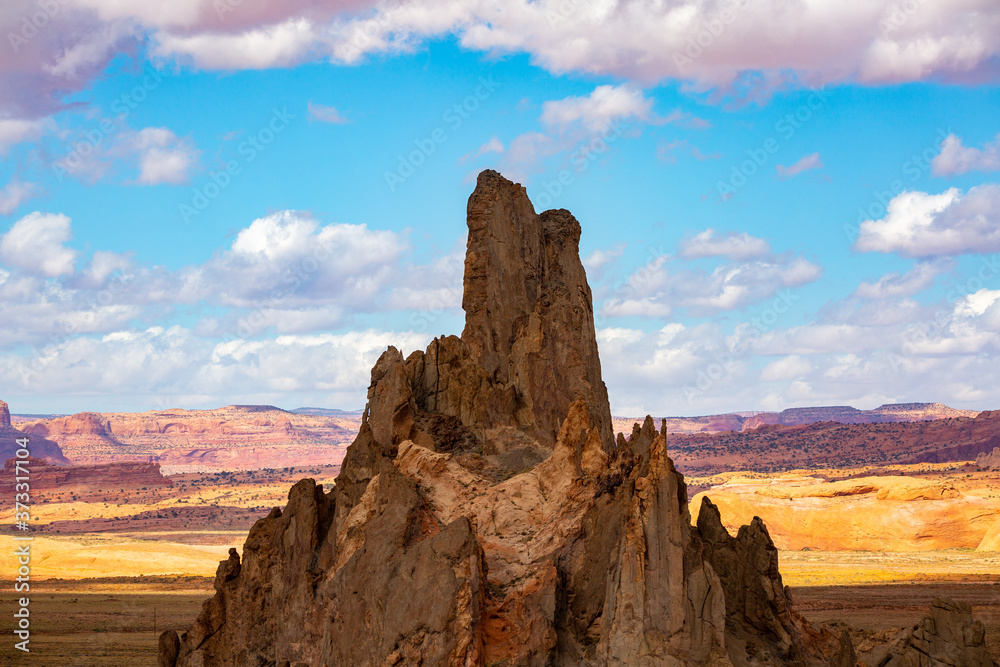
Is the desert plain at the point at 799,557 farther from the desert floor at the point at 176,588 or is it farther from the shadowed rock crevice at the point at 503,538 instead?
the shadowed rock crevice at the point at 503,538

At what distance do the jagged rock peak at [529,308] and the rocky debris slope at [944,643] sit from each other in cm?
1129

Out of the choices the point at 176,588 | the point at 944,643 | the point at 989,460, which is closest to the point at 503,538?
the point at 944,643

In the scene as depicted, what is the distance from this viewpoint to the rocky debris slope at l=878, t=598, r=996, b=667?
27.3m

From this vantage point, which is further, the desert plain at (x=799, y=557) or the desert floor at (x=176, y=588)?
the desert plain at (x=799, y=557)

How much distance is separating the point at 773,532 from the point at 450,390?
96.6 meters

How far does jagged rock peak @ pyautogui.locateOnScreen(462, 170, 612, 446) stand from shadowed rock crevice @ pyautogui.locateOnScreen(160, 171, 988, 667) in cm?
8

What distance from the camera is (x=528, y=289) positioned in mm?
35938

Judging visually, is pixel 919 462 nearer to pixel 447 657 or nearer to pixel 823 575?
pixel 823 575

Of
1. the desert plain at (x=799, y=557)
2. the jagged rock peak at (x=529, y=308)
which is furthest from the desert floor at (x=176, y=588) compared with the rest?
the jagged rock peak at (x=529, y=308)

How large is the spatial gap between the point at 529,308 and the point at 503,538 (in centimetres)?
1309

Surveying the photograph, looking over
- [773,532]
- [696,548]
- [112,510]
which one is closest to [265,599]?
[696,548]

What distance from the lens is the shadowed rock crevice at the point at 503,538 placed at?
2105 centimetres

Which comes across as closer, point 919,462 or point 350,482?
point 350,482

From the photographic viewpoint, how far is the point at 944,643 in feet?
90.8
